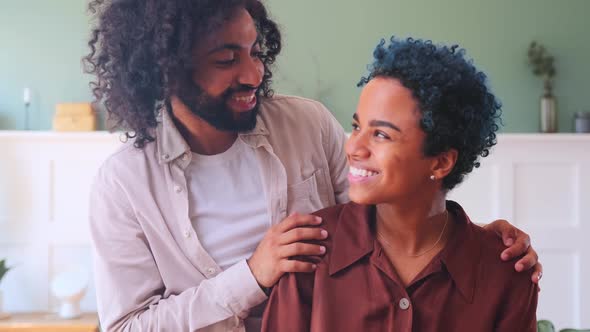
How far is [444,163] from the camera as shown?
1.57m

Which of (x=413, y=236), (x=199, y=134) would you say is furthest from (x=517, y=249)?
(x=199, y=134)

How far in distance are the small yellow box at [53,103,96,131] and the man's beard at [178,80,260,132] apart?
9.37ft

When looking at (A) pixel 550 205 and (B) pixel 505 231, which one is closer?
(B) pixel 505 231

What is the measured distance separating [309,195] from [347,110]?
281 cm

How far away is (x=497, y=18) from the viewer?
4676 mm

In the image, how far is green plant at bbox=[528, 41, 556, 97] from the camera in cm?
464

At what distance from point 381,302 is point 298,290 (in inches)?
6.8

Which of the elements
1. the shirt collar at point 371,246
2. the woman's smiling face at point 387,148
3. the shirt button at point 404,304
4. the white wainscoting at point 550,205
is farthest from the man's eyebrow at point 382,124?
the white wainscoting at point 550,205

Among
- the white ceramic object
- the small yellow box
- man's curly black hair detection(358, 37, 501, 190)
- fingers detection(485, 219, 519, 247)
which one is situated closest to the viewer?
man's curly black hair detection(358, 37, 501, 190)

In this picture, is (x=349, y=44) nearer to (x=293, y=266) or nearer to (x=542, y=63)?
(x=542, y=63)

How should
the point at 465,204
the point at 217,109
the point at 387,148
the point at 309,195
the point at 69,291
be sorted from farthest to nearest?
the point at 465,204, the point at 69,291, the point at 309,195, the point at 217,109, the point at 387,148

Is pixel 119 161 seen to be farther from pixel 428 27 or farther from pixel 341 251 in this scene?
pixel 428 27

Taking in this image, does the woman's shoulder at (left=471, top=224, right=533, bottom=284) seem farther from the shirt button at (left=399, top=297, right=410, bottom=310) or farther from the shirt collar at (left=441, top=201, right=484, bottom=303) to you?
the shirt button at (left=399, top=297, right=410, bottom=310)

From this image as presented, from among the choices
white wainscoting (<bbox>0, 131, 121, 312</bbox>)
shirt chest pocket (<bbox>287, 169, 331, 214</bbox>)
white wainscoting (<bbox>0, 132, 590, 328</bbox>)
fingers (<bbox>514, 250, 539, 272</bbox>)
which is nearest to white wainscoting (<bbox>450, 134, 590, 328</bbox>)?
white wainscoting (<bbox>0, 132, 590, 328</bbox>)
